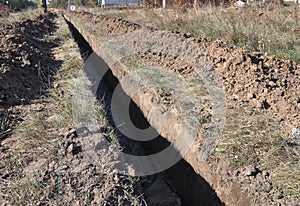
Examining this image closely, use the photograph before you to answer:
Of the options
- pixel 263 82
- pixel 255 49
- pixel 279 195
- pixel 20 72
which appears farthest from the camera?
pixel 255 49

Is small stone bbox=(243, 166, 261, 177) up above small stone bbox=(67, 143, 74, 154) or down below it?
below

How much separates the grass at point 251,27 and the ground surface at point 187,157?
1.05 m

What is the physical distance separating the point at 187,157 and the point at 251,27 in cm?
380

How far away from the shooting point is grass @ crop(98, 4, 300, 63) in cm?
500

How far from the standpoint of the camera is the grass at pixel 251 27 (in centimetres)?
500

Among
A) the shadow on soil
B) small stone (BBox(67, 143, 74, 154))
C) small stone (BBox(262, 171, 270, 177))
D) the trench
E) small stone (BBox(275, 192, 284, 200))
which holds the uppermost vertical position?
the shadow on soil

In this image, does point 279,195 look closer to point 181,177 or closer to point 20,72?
point 181,177

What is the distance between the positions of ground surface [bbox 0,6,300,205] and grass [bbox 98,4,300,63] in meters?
1.05

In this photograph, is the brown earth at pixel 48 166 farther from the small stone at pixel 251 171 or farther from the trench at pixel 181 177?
the small stone at pixel 251 171

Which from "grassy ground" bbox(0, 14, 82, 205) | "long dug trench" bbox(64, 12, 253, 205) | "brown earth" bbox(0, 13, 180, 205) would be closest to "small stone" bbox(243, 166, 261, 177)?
"long dug trench" bbox(64, 12, 253, 205)

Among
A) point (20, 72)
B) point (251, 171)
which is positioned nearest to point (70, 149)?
point (251, 171)

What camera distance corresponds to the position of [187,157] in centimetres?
312

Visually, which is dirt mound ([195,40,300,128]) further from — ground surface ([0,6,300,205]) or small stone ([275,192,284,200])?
small stone ([275,192,284,200])

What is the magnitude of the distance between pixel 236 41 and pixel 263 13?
146 cm
